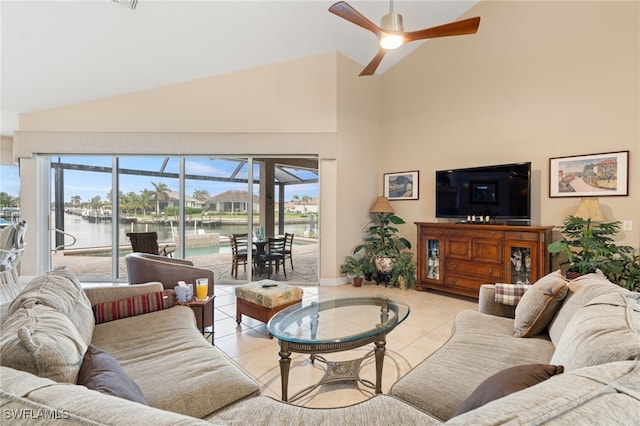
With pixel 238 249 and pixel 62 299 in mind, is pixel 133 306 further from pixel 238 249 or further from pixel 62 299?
pixel 238 249

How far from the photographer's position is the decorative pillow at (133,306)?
6.63ft

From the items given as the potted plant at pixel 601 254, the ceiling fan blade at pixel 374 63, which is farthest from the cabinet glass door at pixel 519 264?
the ceiling fan blade at pixel 374 63

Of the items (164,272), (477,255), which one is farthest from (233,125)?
(477,255)

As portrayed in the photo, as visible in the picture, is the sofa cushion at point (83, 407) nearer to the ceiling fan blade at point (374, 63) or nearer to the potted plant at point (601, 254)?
the ceiling fan blade at point (374, 63)

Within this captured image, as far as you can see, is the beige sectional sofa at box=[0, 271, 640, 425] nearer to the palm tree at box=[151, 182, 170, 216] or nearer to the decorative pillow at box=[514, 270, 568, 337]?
the decorative pillow at box=[514, 270, 568, 337]

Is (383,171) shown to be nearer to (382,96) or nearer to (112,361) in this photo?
(382,96)

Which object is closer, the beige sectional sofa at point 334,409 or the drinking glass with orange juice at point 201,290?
the beige sectional sofa at point 334,409

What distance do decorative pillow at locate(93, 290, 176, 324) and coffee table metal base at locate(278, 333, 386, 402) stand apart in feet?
3.51

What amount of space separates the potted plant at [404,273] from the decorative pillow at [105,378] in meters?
4.13

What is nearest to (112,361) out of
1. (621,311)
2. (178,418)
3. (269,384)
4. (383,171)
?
(178,418)

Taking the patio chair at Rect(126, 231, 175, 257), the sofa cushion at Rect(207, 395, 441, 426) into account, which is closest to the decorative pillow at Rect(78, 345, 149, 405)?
the sofa cushion at Rect(207, 395, 441, 426)

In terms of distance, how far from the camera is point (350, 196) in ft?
16.7

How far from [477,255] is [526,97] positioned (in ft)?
7.29

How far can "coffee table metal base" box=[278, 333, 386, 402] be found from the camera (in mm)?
1823
